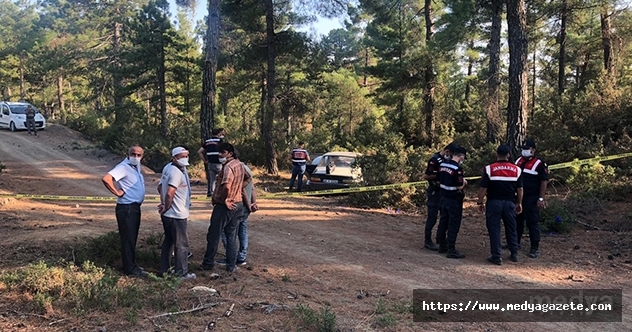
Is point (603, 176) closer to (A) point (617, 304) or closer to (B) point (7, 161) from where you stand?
(A) point (617, 304)

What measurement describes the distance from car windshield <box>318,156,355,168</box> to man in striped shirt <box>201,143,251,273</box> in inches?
321

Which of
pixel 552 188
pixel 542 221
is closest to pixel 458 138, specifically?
pixel 552 188

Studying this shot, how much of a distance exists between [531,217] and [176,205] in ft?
18.5

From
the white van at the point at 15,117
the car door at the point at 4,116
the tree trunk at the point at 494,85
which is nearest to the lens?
the tree trunk at the point at 494,85

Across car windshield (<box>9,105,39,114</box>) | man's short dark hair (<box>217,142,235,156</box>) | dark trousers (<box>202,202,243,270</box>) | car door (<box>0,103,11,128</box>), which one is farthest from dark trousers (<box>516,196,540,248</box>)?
car door (<box>0,103,11,128</box>)

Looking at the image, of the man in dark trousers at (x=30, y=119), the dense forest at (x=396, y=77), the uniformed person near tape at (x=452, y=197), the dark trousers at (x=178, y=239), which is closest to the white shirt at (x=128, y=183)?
the dark trousers at (x=178, y=239)

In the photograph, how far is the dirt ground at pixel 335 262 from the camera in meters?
4.44

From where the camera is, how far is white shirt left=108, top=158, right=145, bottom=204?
577cm

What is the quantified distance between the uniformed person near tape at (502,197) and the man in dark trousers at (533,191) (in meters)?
0.43

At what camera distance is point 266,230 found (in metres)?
8.93

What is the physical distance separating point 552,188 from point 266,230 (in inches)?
323

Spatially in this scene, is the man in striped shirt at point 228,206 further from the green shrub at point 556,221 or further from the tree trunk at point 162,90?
the tree trunk at point 162,90

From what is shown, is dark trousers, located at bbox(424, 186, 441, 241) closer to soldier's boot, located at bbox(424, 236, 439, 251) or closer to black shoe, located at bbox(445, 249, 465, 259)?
soldier's boot, located at bbox(424, 236, 439, 251)

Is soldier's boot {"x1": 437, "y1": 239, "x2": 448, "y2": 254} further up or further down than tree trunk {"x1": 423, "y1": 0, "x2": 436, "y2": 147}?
further down
